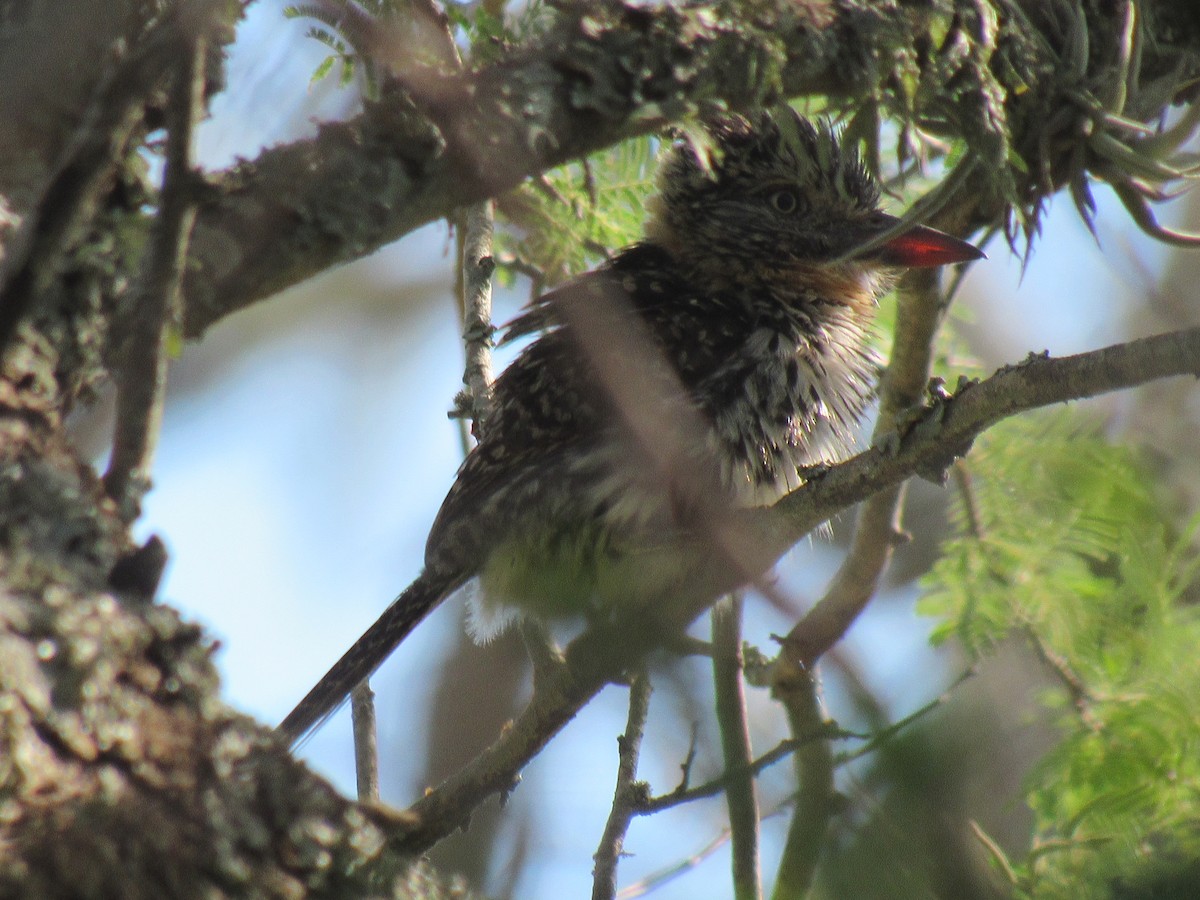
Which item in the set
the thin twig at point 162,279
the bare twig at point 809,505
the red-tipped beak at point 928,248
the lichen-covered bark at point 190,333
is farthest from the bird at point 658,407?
the thin twig at point 162,279

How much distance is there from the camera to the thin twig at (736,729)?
2468mm

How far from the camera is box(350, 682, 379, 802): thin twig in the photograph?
108 inches

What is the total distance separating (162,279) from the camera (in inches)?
53.8

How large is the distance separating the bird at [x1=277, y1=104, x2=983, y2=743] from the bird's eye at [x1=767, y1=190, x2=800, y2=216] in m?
0.02

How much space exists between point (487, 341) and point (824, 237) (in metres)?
1.13

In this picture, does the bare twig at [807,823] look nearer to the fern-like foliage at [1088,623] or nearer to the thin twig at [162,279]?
the fern-like foliage at [1088,623]

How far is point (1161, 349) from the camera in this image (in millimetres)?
1781

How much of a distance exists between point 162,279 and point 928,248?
2.35 m

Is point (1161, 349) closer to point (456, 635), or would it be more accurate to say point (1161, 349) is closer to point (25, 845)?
point (25, 845)

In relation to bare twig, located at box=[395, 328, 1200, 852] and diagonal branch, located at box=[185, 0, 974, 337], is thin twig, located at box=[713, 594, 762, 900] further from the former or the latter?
diagonal branch, located at box=[185, 0, 974, 337]

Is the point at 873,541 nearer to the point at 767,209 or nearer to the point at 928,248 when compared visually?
the point at 928,248

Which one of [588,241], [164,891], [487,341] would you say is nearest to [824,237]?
[588,241]

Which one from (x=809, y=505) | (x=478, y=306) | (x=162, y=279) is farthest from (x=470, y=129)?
(x=478, y=306)

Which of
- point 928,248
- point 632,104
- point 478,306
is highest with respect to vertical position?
point 478,306
